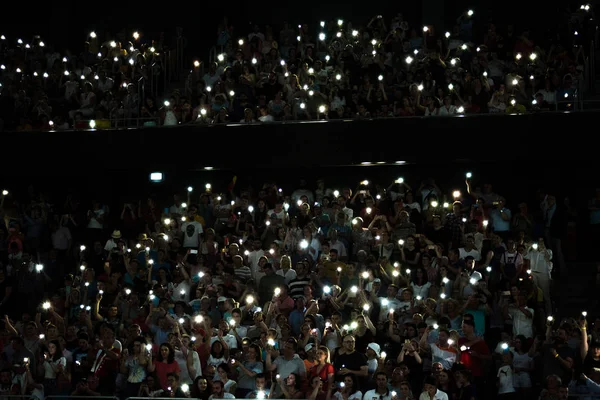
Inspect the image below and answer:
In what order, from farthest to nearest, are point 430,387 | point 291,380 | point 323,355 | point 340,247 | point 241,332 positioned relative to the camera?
point 340,247
point 241,332
point 323,355
point 291,380
point 430,387

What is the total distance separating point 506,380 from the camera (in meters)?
14.5

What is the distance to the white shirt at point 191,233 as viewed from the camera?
19.6 metres

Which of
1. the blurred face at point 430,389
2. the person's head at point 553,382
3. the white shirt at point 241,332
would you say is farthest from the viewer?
the white shirt at point 241,332

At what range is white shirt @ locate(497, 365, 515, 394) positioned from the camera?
14.5m

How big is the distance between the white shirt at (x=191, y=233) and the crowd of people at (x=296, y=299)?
0.02m

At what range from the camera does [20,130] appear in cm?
2236

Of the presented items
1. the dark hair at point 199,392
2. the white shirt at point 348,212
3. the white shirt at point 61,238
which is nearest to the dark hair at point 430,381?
the dark hair at point 199,392

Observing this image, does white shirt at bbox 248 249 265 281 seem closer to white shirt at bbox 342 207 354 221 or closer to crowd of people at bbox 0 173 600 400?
crowd of people at bbox 0 173 600 400

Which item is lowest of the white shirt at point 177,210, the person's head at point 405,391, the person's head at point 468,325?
the person's head at point 405,391

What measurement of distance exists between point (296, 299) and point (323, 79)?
6.15m

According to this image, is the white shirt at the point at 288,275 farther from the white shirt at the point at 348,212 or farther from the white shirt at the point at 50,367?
the white shirt at the point at 50,367

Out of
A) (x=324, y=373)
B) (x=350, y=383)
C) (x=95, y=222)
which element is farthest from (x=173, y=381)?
(x=95, y=222)

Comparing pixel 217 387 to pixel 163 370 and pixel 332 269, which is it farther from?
pixel 332 269

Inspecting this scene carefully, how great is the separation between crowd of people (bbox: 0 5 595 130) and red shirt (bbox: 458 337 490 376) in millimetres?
6550
